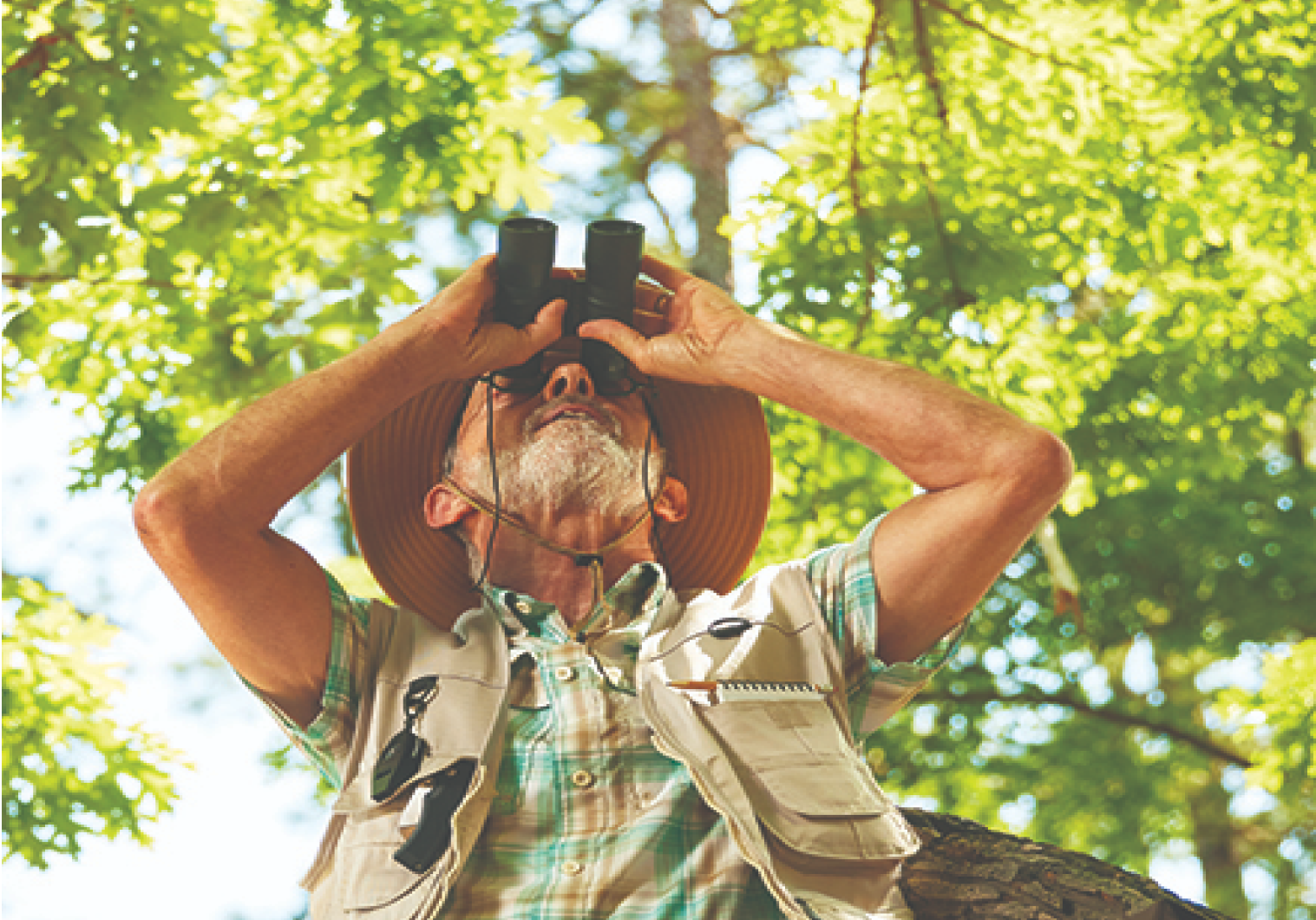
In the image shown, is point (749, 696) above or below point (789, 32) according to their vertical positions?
below

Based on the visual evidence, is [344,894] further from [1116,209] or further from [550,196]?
[1116,209]

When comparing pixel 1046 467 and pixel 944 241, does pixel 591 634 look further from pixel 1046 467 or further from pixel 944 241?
pixel 944 241

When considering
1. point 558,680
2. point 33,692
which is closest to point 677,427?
point 558,680

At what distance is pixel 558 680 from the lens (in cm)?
235

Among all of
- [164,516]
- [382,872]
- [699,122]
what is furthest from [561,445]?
[699,122]

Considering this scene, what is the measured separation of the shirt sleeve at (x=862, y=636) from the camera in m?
2.35

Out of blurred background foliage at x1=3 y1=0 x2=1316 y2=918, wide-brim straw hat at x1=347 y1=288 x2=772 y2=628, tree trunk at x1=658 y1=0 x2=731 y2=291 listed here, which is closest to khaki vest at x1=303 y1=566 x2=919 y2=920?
wide-brim straw hat at x1=347 y1=288 x2=772 y2=628

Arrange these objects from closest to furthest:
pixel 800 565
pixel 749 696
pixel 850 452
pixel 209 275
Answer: pixel 749 696, pixel 800 565, pixel 209 275, pixel 850 452

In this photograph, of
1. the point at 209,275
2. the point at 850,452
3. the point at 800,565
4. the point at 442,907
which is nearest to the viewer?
the point at 442,907

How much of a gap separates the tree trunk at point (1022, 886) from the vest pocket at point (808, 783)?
0.10 m

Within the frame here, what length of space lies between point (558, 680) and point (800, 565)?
550 millimetres

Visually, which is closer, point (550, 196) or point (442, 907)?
point (442, 907)

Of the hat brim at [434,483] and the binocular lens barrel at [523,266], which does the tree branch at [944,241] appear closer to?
the hat brim at [434,483]

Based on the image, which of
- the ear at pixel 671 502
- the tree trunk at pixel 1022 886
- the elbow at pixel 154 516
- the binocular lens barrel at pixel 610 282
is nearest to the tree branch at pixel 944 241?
the ear at pixel 671 502
